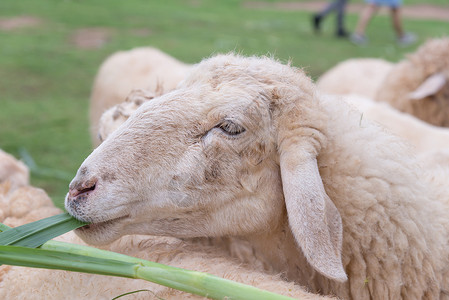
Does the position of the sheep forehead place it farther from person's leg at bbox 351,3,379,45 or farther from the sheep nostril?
person's leg at bbox 351,3,379,45

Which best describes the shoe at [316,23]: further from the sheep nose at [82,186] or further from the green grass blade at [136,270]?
the green grass blade at [136,270]

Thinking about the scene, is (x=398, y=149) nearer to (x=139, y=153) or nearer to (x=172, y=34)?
(x=139, y=153)

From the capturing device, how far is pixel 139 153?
2475 mm

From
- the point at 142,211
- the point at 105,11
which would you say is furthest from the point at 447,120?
the point at 105,11

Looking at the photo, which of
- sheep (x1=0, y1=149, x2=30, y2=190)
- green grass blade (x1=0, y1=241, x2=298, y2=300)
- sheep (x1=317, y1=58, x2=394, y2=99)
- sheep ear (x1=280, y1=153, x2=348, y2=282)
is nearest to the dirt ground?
sheep (x1=317, y1=58, x2=394, y2=99)

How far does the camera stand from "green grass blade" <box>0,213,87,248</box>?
2312 mm

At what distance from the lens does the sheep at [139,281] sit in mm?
2375

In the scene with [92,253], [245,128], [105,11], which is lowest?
[105,11]

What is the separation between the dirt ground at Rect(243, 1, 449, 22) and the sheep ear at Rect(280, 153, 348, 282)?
17.5 m

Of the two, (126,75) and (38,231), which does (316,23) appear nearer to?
(126,75)

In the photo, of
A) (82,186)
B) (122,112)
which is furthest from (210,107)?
(122,112)

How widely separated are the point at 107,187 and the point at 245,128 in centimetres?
65

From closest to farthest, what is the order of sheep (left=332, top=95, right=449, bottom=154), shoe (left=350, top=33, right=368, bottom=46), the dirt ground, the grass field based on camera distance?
sheep (left=332, top=95, right=449, bottom=154)
the grass field
shoe (left=350, top=33, right=368, bottom=46)
the dirt ground

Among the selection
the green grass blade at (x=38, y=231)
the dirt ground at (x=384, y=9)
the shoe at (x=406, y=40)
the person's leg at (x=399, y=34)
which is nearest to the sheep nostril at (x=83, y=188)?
the green grass blade at (x=38, y=231)
